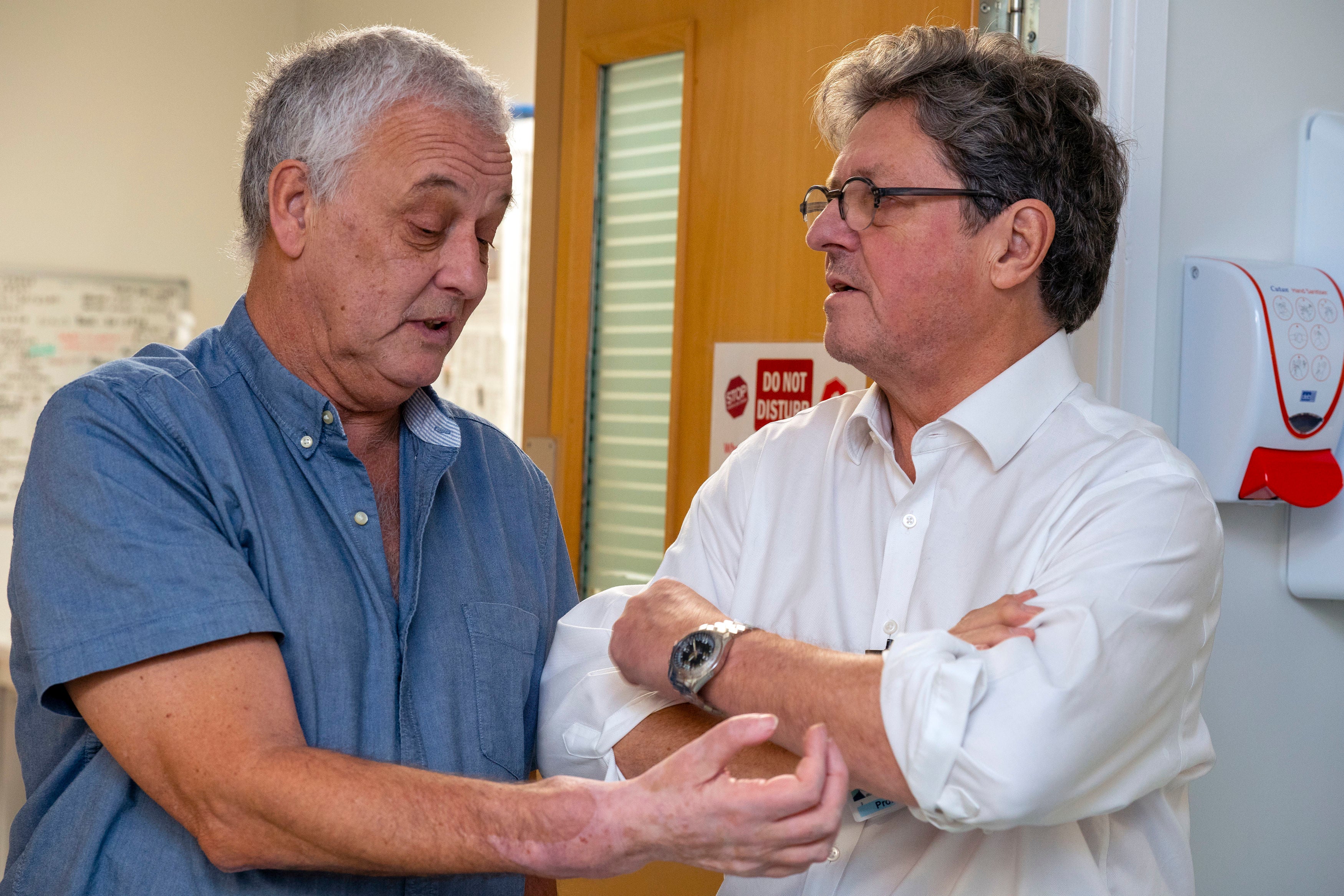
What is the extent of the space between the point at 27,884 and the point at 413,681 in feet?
1.39

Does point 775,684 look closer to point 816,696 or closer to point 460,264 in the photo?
point 816,696

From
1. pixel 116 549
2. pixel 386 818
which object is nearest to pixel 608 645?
pixel 386 818

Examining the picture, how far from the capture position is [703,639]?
47.3 inches

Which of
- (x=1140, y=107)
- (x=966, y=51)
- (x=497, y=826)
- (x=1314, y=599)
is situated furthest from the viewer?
(x=1314, y=599)

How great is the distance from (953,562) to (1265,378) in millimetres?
582

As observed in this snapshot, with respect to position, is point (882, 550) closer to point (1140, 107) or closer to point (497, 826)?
point (497, 826)

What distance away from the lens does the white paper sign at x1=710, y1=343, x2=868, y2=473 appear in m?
2.00

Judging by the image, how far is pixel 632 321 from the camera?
236 cm

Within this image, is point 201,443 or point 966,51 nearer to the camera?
point 201,443

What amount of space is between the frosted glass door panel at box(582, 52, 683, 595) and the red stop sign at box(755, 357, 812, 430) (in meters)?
0.26

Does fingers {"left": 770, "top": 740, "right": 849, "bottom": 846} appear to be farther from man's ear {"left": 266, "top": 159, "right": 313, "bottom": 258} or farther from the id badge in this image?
man's ear {"left": 266, "top": 159, "right": 313, "bottom": 258}

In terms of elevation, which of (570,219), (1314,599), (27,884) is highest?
(570,219)

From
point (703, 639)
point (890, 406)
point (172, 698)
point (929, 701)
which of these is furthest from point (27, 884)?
point (890, 406)

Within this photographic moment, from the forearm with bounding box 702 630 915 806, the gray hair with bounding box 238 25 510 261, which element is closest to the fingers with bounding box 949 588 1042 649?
the forearm with bounding box 702 630 915 806
